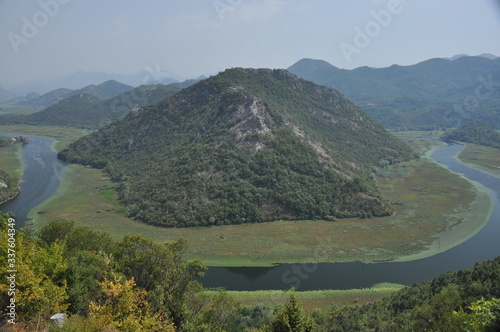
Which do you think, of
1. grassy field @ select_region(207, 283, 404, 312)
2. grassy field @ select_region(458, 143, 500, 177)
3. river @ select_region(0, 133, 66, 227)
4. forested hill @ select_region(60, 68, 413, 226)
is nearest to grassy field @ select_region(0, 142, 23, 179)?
river @ select_region(0, 133, 66, 227)

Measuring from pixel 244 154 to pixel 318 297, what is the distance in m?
50.9

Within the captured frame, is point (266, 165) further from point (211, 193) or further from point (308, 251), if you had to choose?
point (308, 251)

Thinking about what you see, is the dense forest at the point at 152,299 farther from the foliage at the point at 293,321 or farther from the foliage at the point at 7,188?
the foliage at the point at 7,188

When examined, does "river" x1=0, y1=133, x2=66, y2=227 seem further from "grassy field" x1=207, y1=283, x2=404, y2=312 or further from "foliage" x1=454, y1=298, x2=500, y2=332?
"foliage" x1=454, y1=298, x2=500, y2=332

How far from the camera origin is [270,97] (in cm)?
12700

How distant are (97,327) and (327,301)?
36321mm

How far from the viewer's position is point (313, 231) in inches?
2773

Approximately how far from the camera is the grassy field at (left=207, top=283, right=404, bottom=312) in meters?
45.3

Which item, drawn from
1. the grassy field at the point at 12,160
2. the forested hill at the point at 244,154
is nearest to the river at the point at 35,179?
the grassy field at the point at 12,160

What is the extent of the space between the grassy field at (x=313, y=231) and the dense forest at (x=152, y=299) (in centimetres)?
2069

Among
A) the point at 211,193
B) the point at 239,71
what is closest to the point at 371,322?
the point at 211,193

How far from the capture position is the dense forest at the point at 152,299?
Result: 19594 millimetres

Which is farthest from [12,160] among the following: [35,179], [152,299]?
[152,299]

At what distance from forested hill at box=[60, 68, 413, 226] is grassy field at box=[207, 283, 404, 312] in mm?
28090
